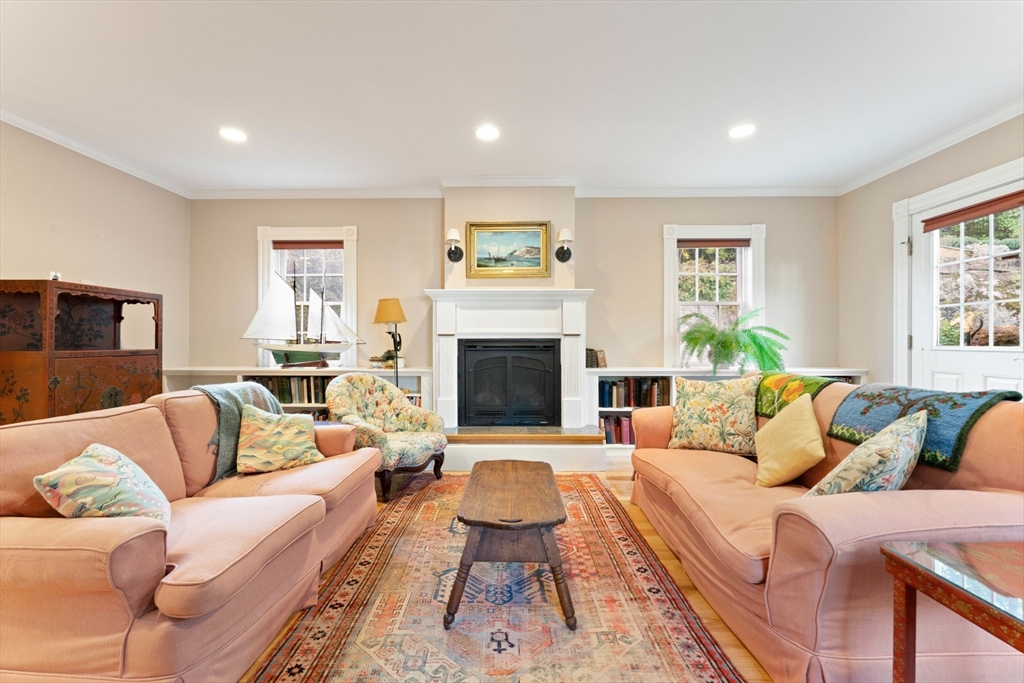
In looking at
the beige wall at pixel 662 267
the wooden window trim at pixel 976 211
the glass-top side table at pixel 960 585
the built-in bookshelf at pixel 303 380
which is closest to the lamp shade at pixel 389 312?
the built-in bookshelf at pixel 303 380

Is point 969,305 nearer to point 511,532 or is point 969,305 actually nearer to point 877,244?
point 877,244

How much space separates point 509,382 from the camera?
4160 mm

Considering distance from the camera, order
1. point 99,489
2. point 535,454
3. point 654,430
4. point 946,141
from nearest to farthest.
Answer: point 99,489, point 654,430, point 946,141, point 535,454

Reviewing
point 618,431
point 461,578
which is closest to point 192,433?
point 461,578

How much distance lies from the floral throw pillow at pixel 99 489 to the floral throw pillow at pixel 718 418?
8.11 feet

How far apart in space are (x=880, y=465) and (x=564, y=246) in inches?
121

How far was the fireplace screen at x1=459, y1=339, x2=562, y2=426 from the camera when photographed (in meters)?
4.15

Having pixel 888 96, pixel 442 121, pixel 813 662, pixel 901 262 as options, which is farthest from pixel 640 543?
pixel 901 262

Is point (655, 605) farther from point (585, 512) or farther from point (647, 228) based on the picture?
point (647, 228)

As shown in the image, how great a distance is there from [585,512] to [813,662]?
1.60 m

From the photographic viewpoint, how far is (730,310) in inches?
176

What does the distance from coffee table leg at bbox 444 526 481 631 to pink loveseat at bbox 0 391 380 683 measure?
23.4 inches

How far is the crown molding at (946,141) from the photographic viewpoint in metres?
2.79

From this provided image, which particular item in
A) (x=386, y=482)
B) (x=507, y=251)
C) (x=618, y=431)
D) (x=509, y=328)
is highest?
(x=507, y=251)
